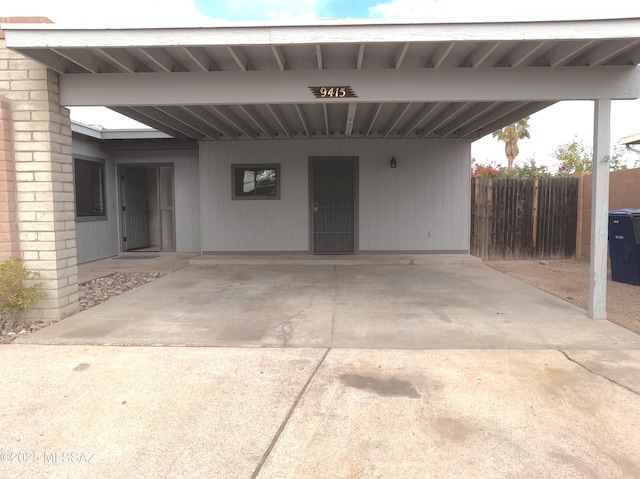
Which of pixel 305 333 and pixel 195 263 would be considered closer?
pixel 305 333

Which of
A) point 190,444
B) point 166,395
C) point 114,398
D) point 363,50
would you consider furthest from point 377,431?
point 363,50

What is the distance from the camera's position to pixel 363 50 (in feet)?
14.8

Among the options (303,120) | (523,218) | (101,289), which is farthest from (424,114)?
(101,289)

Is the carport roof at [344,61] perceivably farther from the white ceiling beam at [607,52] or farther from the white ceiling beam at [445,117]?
the white ceiling beam at [445,117]

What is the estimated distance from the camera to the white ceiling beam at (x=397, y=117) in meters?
7.08

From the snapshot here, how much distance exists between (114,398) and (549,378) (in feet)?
11.2

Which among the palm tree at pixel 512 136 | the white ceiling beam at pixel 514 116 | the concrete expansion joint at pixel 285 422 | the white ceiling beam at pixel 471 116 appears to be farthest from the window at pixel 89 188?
the palm tree at pixel 512 136

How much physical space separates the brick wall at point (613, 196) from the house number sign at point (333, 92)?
21.2 ft

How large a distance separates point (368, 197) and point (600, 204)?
546 cm

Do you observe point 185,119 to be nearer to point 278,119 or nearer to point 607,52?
point 278,119

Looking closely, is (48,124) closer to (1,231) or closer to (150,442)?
(1,231)

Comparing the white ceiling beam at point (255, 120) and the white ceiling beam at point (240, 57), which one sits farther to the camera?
the white ceiling beam at point (255, 120)

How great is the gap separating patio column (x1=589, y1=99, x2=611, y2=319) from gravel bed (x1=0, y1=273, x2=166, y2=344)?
6.55 m

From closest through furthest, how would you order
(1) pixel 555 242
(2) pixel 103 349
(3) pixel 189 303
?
(2) pixel 103 349 < (3) pixel 189 303 < (1) pixel 555 242
